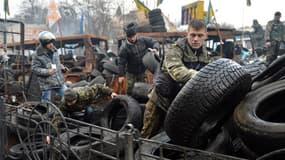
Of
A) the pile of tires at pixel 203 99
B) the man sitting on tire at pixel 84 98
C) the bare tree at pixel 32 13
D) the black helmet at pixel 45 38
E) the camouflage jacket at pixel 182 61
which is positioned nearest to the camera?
the pile of tires at pixel 203 99

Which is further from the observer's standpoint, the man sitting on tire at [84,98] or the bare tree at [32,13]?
the bare tree at [32,13]

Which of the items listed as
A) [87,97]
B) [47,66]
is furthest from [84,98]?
[47,66]

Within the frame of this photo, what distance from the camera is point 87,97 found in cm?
419

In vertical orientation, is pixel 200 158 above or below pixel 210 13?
below

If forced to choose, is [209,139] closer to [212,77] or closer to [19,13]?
[212,77]

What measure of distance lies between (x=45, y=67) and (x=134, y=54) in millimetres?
1462

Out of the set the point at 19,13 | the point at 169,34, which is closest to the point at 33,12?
the point at 19,13

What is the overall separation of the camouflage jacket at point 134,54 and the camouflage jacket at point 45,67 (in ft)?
3.66

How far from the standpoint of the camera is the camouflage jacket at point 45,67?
185 inches

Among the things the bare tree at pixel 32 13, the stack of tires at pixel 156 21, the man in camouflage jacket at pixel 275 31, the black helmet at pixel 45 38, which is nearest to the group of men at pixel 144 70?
the black helmet at pixel 45 38

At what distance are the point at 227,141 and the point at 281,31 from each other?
703cm

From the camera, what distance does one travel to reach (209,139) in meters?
2.44

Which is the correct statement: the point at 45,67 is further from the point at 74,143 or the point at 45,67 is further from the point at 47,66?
the point at 74,143

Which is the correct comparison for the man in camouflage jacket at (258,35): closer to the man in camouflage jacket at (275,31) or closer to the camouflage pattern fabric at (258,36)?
the camouflage pattern fabric at (258,36)
